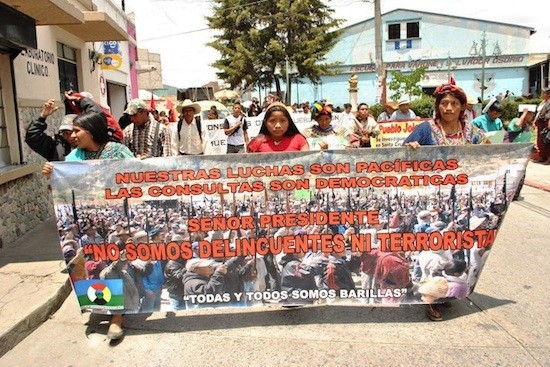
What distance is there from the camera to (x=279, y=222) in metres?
3.71

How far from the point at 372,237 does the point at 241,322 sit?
4.09 feet

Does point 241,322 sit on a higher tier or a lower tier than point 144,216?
lower

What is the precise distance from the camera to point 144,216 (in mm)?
3688

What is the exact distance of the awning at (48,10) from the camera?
576cm

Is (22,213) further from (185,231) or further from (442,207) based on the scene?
(442,207)

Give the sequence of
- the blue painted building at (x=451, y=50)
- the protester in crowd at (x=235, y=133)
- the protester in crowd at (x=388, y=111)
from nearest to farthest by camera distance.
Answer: the protester in crowd at (x=235, y=133) → the protester in crowd at (x=388, y=111) → the blue painted building at (x=451, y=50)

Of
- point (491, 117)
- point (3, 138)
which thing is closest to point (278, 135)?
point (3, 138)

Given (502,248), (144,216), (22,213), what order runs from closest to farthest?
(144,216), (502,248), (22,213)

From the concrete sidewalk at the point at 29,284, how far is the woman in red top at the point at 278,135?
2221mm

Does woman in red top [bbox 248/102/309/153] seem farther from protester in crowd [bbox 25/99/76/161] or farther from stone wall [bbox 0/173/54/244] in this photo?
stone wall [bbox 0/173/54/244]

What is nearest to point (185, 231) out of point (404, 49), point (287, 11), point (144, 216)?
point (144, 216)

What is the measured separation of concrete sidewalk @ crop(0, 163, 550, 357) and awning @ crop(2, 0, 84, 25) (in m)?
2.85

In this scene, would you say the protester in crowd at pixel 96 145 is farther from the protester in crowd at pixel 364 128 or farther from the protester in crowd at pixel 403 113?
the protester in crowd at pixel 403 113

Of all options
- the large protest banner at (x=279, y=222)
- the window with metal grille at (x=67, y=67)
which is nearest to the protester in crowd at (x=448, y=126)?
the large protest banner at (x=279, y=222)
